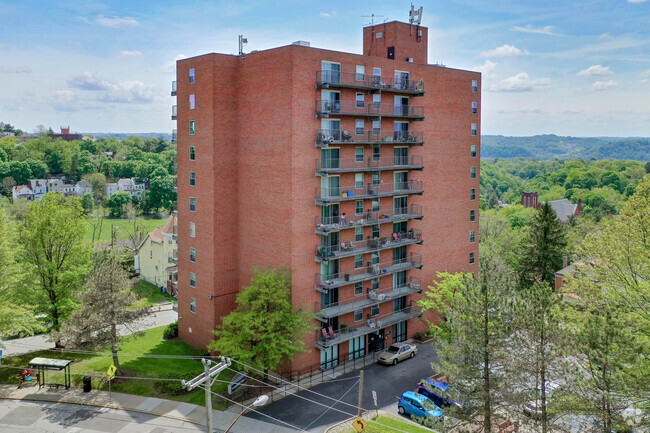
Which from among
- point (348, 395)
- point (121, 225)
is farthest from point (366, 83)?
point (121, 225)

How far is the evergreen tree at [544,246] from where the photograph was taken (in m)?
50.4

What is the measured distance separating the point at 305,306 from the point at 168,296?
1025 inches

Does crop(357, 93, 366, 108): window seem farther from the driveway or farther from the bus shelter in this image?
the bus shelter

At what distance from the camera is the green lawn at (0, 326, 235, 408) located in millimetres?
31641

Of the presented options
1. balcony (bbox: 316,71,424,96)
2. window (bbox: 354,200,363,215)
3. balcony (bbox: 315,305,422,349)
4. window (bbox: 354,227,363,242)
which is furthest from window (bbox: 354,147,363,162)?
balcony (bbox: 315,305,422,349)

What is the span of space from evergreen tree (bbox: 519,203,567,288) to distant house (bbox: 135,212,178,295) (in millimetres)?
37477

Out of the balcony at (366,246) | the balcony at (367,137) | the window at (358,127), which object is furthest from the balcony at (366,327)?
the window at (358,127)

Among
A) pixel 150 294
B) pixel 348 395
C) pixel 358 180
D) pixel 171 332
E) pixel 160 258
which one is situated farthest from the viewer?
pixel 160 258

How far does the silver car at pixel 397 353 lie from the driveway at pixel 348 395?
38 centimetres

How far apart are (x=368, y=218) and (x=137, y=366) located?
1981 centimetres

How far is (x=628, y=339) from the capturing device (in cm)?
1942

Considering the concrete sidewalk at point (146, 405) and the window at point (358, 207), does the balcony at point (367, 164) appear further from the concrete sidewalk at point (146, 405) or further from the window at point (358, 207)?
the concrete sidewalk at point (146, 405)

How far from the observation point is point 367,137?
→ 36375 millimetres

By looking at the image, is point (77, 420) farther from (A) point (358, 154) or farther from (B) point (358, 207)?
(A) point (358, 154)
